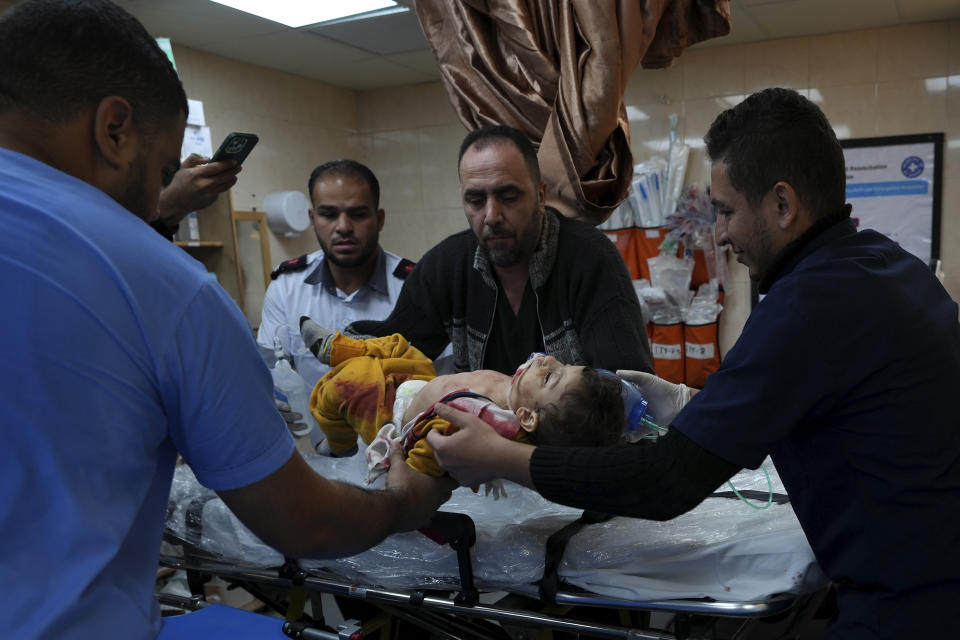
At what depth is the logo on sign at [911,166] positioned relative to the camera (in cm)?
566

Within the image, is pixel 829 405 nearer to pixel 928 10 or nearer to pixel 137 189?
pixel 137 189

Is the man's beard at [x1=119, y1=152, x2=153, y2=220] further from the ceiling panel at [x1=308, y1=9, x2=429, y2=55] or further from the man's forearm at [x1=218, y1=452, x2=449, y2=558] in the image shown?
the ceiling panel at [x1=308, y1=9, x2=429, y2=55]

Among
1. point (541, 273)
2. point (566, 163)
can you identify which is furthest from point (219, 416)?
point (566, 163)

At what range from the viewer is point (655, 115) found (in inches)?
251

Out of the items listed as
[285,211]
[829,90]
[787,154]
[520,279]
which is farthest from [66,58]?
[829,90]

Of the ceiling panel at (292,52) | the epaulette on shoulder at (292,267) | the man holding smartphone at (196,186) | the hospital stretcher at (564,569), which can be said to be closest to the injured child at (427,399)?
the hospital stretcher at (564,569)

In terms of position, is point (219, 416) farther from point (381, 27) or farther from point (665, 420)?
point (381, 27)

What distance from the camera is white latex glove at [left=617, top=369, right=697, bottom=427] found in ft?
6.40

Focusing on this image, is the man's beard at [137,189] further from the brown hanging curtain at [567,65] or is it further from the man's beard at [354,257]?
the man's beard at [354,257]

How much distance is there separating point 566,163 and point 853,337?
131 cm

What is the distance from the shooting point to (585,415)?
1826 mm

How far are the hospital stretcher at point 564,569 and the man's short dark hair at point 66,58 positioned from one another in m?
1.17

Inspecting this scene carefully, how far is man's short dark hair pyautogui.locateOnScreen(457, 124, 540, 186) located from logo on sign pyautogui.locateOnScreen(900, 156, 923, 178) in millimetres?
4502

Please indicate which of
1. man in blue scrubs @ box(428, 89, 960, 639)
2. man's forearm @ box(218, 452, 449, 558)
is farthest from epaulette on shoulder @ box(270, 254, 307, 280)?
man in blue scrubs @ box(428, 89, 960, 639)
